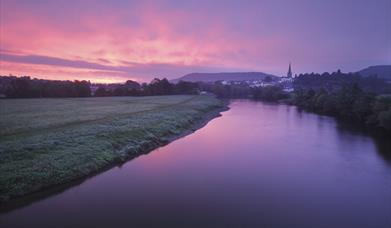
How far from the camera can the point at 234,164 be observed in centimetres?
1936

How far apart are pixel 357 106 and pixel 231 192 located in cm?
3670

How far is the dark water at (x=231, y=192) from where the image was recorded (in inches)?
452

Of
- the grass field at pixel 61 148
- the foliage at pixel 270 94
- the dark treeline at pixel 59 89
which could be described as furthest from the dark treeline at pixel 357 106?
the dark treeline at pixel 59 89

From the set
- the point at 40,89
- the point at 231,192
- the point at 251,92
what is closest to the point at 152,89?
the point at 40,89

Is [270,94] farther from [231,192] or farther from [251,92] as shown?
[231,192]

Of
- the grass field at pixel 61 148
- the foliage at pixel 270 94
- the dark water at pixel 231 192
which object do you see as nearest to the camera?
the dark water at pixel 231 192

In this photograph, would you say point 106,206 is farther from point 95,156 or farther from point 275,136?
point 275,136

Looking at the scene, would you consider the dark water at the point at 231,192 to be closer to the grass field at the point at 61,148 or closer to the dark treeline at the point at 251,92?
the grass field at the point at 61,148

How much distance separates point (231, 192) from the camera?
1429 centimetres

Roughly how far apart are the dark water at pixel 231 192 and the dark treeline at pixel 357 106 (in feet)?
47.6

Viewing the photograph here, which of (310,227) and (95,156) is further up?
(95,156)

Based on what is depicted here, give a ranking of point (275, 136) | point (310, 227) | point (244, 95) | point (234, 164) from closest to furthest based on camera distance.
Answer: point (310, 227) < point (234, 164) < point (275, 136) < point (244, 95)

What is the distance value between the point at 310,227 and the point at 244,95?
116 metres

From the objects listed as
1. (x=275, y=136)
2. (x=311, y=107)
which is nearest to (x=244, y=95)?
(x=311, y=107)
